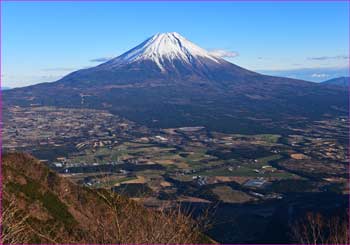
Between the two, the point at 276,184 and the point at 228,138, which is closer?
the point at 276,184

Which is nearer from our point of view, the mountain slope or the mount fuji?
the mountain slope

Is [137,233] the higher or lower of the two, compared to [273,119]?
higher

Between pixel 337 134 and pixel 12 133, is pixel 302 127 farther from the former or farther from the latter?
pixel 12 133

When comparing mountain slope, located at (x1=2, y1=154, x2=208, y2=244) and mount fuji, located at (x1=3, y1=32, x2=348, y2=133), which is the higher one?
mountain slope, located at (x1=2, y1=154, x2=208, y2=244)

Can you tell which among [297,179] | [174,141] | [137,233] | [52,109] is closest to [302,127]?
[174,141]

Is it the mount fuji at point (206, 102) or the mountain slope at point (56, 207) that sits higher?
the mountain slope at point (56, 207)

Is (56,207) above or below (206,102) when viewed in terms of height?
above

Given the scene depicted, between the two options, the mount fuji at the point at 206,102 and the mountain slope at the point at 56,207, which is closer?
the mountain slope at the point at 56,207

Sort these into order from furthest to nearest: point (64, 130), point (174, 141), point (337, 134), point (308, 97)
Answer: point (308, 97)
point (64, 130)
point (337, 134)
point (174, 141)

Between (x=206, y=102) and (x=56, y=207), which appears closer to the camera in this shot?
(x=56, y=207)

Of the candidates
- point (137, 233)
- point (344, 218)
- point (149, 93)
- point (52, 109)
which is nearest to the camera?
point (137, 233)
